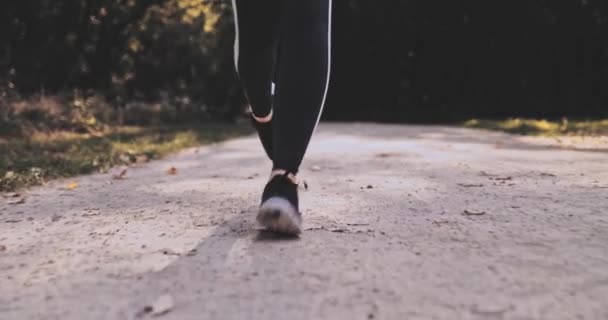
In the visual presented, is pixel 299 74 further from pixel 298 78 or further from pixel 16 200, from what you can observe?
pixel 16 200

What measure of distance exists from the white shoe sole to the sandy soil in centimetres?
3

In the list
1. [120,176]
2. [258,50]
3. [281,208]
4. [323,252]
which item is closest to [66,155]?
[120,176]

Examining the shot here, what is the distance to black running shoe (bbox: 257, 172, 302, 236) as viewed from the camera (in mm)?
1608

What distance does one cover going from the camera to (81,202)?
2.37m

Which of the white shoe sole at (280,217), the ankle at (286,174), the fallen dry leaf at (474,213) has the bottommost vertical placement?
the fallen dry leaf at (474,213)

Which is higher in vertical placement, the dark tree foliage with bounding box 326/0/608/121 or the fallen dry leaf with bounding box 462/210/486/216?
the dark tree foliage with bounding box 326/0/608/121

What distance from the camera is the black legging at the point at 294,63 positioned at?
1791 mm

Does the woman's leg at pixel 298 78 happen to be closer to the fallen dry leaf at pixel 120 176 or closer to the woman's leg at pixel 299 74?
the woman's leg at pixel 299 74

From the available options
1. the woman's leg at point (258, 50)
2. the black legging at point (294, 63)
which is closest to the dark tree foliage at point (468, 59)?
the woman's leg at point (258, 50)

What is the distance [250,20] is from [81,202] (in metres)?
1.01

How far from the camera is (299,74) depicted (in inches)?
71.9

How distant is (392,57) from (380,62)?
0.27 meters

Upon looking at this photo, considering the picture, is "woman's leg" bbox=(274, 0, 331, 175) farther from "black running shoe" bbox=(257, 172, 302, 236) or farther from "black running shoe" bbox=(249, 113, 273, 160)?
"black running shoe" bbox=(249, 113, 273, 160)

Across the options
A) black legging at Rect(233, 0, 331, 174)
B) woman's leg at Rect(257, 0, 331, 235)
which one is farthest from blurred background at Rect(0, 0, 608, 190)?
woman's leg at Rect(257, 0, 331, 235)
